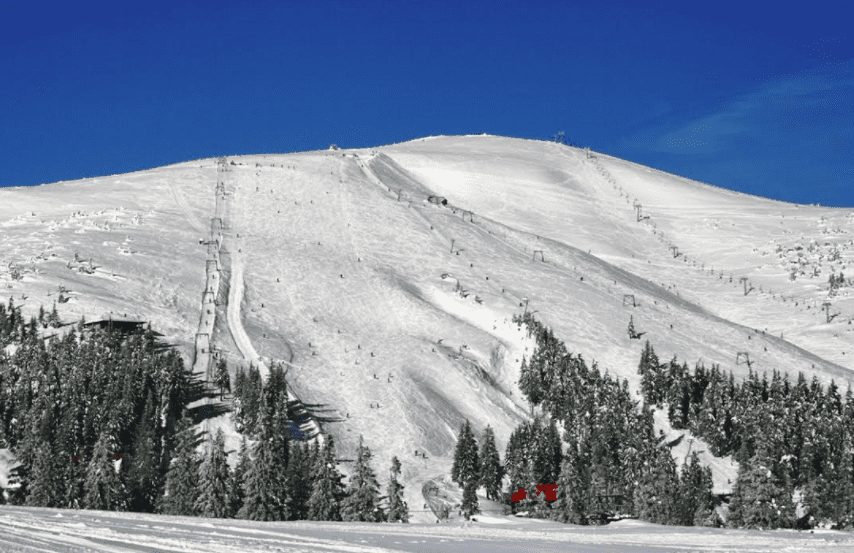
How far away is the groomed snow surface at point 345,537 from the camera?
81.7 ft

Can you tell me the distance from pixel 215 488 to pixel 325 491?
6.22 meters

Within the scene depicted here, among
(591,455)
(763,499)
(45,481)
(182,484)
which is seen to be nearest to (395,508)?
(182,484)

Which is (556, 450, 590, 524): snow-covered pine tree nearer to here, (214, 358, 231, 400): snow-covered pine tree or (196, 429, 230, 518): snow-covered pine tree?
(196, 429, 230, 518): snow-covered pine tree

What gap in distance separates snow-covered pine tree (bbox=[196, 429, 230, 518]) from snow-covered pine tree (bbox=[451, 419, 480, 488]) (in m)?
21.3

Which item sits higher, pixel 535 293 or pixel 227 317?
pixel 535 293

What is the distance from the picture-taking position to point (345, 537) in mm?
29016

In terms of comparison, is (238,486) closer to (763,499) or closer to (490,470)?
(490,470)

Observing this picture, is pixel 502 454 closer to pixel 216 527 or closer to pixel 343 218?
pixel 216 527

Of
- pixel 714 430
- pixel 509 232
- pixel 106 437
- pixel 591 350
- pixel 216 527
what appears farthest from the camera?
pixel 509 232

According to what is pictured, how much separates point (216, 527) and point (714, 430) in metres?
64.2

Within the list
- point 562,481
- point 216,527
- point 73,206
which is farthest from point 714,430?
point 73,206

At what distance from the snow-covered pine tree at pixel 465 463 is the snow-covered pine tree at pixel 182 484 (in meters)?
19.5

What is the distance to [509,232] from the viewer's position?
15450 centimetres

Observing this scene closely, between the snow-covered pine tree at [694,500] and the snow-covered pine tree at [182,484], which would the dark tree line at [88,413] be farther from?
the snow-covered pine tree at [694,500]
